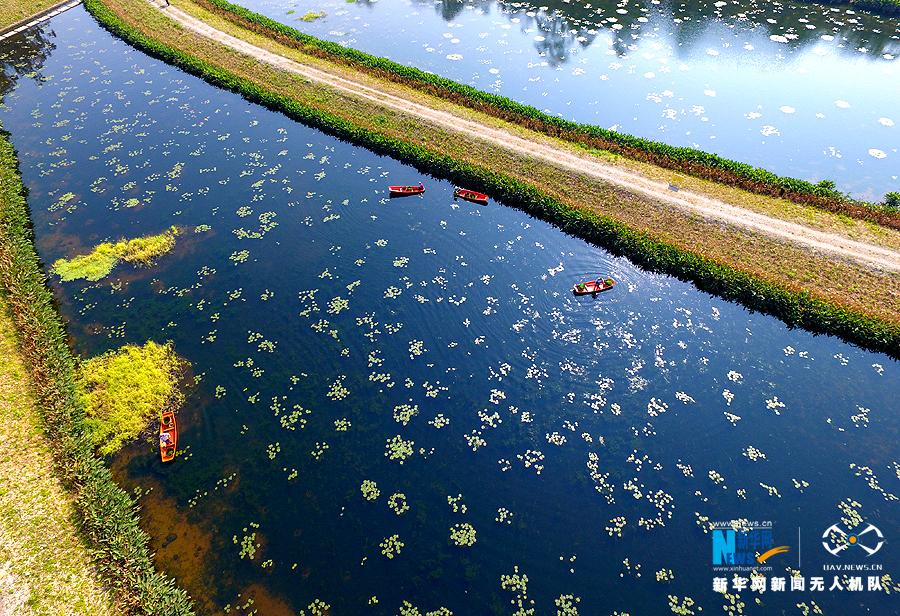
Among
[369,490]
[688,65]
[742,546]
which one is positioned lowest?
[369,490]

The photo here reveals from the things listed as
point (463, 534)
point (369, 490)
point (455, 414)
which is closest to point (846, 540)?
point (463, 534)

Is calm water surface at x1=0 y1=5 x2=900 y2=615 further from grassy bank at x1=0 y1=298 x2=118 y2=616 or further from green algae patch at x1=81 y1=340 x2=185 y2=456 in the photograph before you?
grassy bank at x1=0 y1=298 x2=118 y2=616

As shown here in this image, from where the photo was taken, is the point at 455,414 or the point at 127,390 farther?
the point at 127,390

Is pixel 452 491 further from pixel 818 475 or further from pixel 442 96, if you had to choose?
pixel 442 96

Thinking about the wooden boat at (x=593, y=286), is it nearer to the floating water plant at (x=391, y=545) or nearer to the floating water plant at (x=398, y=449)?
the floating water plant at (x=398, y=449)

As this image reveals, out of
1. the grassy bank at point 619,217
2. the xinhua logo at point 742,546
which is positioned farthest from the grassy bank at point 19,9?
the xinhua logo at point 742,546

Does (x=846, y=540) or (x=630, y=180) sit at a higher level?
(x=630, y=180)

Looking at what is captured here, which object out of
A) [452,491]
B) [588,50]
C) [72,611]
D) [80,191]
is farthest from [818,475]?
[588,50]

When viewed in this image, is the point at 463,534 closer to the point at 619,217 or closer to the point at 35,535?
the point at 35,535
